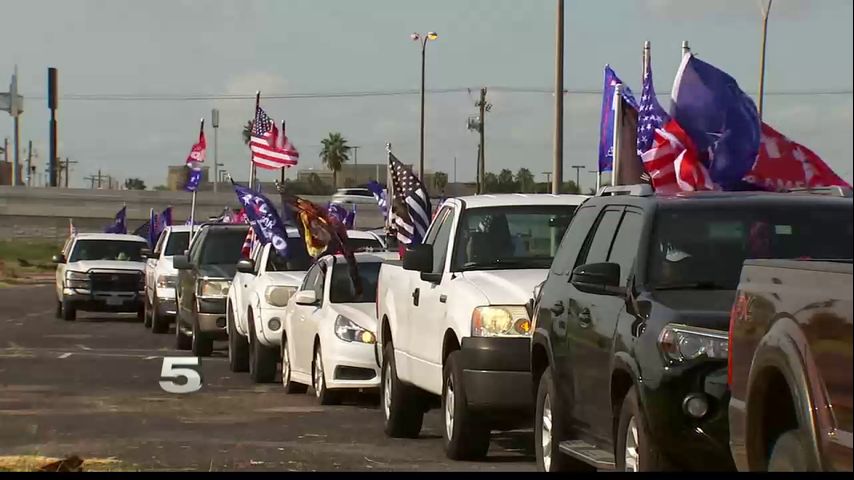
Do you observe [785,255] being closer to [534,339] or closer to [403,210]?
[534,339]

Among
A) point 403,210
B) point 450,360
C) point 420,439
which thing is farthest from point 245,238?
point 450,360

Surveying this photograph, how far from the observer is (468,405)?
11.8 meters

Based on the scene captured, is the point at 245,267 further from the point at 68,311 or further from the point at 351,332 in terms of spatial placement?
the point at 68,311

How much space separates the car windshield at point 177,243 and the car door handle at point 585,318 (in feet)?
73.8

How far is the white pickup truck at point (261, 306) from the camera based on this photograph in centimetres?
2038

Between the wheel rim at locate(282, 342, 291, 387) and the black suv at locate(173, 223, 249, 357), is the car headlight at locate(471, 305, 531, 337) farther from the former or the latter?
the black suv at locate(173, 223, 249, 357)

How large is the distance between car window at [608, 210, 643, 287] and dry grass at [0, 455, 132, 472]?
357 centimetres

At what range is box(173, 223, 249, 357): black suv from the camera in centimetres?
2444

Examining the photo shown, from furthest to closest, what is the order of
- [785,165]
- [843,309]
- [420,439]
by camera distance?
[785,165]
[420,439]
[843,309]

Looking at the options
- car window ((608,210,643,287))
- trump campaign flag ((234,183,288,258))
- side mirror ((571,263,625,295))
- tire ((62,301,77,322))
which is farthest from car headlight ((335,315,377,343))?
tire ((62,301,77,322))

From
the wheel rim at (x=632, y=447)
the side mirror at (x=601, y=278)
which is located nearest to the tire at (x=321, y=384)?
the side mirror at (x=601, y=278)

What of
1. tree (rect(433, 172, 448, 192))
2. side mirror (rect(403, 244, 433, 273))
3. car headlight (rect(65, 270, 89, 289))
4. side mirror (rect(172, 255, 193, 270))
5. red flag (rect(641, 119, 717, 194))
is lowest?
car headlight (rect(65, 270, 89, 289))

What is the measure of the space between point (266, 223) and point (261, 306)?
8.02 feet

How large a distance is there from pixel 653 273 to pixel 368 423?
6.54 metres
